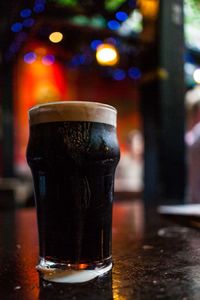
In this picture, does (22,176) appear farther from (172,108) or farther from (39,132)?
(39,132)

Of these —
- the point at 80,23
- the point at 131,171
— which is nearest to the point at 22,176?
the point at 131,171

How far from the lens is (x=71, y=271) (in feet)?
1.91

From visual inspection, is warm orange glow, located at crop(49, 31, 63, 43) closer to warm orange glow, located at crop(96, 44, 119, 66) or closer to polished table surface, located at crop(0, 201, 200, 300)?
warm orange glow, located at crop(96, 44, 119, 66)

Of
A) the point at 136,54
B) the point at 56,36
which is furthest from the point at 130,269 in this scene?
the point at 136,54

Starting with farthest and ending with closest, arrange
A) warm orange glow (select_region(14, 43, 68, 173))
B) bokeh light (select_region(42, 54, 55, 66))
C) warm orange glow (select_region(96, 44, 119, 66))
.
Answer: warm orange glow (select_region(14, 43, 68, 173)) < bokeh light (select_region(42, 54, 55, 66)) < warm orange glow (select_region(96, 44, 119, 66))

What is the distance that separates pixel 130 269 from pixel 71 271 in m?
0.12

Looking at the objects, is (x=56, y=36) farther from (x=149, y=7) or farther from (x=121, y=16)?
(x=149, y=7)

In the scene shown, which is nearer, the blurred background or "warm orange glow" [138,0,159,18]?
the blurred background

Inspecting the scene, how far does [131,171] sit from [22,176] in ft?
7.86

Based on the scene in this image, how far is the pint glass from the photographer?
0.60 meters

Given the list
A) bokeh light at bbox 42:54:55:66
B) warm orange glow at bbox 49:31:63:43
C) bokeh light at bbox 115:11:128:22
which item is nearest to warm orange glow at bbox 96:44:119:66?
bokeh light at bbox 42:54:55:66

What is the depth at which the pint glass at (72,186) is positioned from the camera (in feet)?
1.98

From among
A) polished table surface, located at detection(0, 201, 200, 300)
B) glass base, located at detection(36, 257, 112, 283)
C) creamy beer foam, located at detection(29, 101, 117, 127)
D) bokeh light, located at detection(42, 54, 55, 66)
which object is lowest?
polished table surface, located at detection(0, 201, 200, 300)

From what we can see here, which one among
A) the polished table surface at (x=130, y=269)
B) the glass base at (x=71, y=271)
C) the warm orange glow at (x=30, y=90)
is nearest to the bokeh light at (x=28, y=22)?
the polished table surface at (x=130, y=269)
